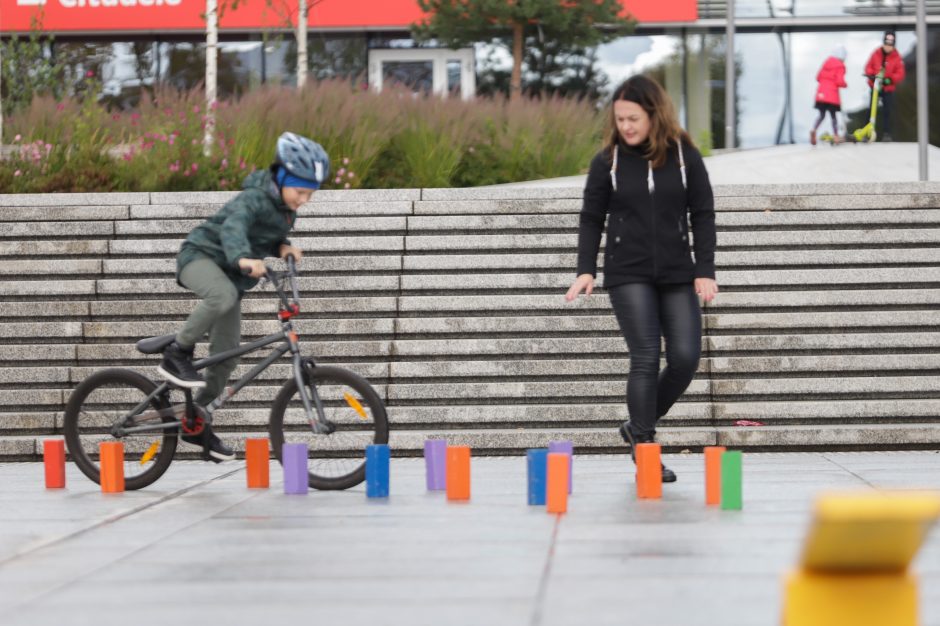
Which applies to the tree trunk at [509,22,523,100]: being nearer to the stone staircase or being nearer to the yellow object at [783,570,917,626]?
the stone staircase

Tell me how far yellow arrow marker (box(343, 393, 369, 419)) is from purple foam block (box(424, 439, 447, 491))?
0.32 metres

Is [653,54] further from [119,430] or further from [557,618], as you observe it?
[557,618]

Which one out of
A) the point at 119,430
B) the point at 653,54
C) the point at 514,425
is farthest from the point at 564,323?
the point at 653,54

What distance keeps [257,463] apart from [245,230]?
3.59 ft

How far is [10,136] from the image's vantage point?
13.4 metres

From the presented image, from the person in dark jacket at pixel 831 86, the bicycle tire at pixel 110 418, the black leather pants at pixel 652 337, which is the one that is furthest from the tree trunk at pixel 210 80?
the person in dark jacket at pixel 831 86

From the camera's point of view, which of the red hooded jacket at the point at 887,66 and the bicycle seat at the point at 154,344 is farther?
the red hooded jacket at the point at 887,66

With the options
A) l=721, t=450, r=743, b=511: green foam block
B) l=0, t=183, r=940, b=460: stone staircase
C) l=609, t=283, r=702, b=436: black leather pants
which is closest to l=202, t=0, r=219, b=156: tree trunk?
l=0, t=183, r=940, b=460: stone staircase

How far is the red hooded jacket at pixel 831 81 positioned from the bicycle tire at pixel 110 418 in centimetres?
1607

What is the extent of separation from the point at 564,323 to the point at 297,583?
485cm

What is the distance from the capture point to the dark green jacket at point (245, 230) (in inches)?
253

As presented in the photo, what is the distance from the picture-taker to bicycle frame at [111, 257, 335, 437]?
6.43m

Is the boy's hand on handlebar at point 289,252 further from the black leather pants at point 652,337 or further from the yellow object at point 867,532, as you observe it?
the yellow object at point 867,532

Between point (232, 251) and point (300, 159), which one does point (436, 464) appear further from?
point (300, 159)
